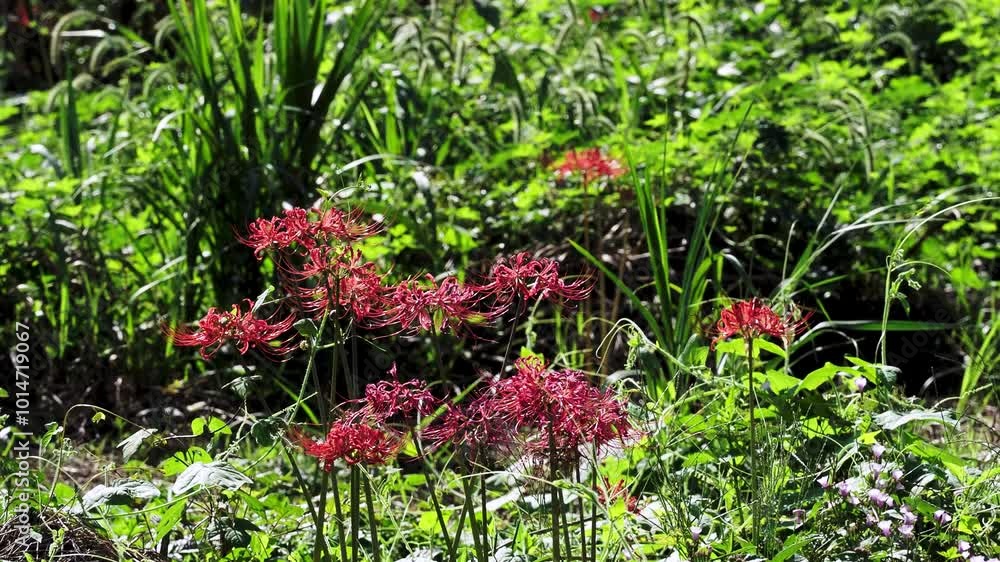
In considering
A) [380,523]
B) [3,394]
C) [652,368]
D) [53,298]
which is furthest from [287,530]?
[53,298]

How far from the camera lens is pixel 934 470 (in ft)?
6.13

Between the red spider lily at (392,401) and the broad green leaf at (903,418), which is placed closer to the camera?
the red spider lily at (392,401)

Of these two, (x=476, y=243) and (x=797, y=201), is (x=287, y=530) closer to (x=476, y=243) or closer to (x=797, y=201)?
(x=476, y=243)

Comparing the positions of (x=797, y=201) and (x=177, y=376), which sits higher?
(x=797, y=201)

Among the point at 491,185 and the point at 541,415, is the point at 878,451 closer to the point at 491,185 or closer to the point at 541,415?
the point at 541,415

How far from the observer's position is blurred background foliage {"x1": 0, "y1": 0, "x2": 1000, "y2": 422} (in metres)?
3.27

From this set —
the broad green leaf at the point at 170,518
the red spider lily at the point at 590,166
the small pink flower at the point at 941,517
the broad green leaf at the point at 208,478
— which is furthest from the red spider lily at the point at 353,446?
the red spider lily at the point at 590,166

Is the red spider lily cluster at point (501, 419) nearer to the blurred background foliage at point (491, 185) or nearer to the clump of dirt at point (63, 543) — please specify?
the clump of dirt at point (63, 543)

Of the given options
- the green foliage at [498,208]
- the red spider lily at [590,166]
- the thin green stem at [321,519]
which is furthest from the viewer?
the red spider lily at [590,166]

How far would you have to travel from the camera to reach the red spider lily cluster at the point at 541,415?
1.42 metres

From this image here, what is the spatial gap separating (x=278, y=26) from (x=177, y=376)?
3.50 feet

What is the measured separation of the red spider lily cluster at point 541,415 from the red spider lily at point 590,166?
153 cm

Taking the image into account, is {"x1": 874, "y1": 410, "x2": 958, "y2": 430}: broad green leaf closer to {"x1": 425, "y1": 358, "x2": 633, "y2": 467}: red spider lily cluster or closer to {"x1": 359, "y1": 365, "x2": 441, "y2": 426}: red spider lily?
{"x1": 425, "y1": 358, "x2": 633, "y2": 467}: red spider lily cluster

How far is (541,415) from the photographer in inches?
56.1
